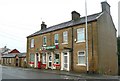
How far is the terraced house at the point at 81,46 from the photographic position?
24.2m

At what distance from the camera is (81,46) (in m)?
25.8

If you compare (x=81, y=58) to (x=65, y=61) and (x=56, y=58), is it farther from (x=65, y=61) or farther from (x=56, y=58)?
(x=56, y=58)

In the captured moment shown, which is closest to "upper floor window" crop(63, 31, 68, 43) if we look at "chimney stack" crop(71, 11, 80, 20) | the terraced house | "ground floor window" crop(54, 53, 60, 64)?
the terraced house

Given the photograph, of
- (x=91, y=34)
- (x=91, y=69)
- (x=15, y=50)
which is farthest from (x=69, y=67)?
(x=15, y=50)

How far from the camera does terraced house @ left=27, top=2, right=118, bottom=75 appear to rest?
2425cm

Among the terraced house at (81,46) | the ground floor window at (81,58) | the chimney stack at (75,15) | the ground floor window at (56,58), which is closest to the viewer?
the terraced house at (81,46)

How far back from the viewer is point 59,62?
29031mm

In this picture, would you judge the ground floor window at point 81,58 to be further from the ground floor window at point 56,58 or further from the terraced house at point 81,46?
the ground floor window at point 56,58

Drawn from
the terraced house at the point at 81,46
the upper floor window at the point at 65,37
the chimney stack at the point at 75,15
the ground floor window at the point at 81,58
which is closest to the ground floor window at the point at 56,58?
the terraced house at the point at 81,46

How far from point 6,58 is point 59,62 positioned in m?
31.2

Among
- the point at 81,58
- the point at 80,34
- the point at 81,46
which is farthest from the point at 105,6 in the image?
the point at 81,58

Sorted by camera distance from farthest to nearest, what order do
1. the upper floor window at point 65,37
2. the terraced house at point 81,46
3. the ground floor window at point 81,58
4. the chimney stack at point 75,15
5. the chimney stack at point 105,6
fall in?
the chimney stack at point 75,15 → the upper floor window at point 65,37 → the chimney stack at point 105,6 → the ground floor window at point 81,58 → the terraced house at point 81,46

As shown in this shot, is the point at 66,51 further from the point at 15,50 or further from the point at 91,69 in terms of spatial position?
the point at 15,50

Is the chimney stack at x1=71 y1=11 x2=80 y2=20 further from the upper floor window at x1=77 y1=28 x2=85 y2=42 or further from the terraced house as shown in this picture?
the upper floor window at x1=77 y1=28 x2=85 y2=42
